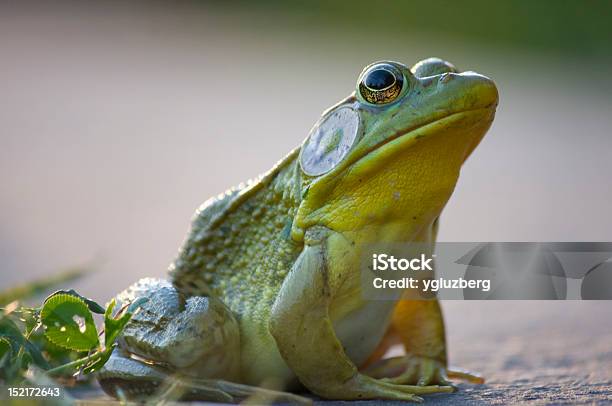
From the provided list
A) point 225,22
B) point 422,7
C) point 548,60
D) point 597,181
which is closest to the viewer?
point 597,181

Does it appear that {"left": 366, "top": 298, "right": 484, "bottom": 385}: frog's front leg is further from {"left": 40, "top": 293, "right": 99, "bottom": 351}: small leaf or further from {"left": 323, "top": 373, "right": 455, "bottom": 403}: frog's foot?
{"left": 40, "top": 293, "right": 99, "bottom": 351}: small leaf

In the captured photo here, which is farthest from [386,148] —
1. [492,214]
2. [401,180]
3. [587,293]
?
[492,214]

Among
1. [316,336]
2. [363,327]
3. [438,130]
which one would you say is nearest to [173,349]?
[316,336]

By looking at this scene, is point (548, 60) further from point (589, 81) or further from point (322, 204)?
point (322, 204)

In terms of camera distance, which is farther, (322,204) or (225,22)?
(225,22)

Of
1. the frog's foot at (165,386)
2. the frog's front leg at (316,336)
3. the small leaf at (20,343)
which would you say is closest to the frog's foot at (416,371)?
the frog's front leg at (316,336)

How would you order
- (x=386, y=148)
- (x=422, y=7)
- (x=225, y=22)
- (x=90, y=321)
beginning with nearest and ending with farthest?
(x=90, y=321) < (x=386, y=148) < (x=422, y=7) < (x=225, y=22)
